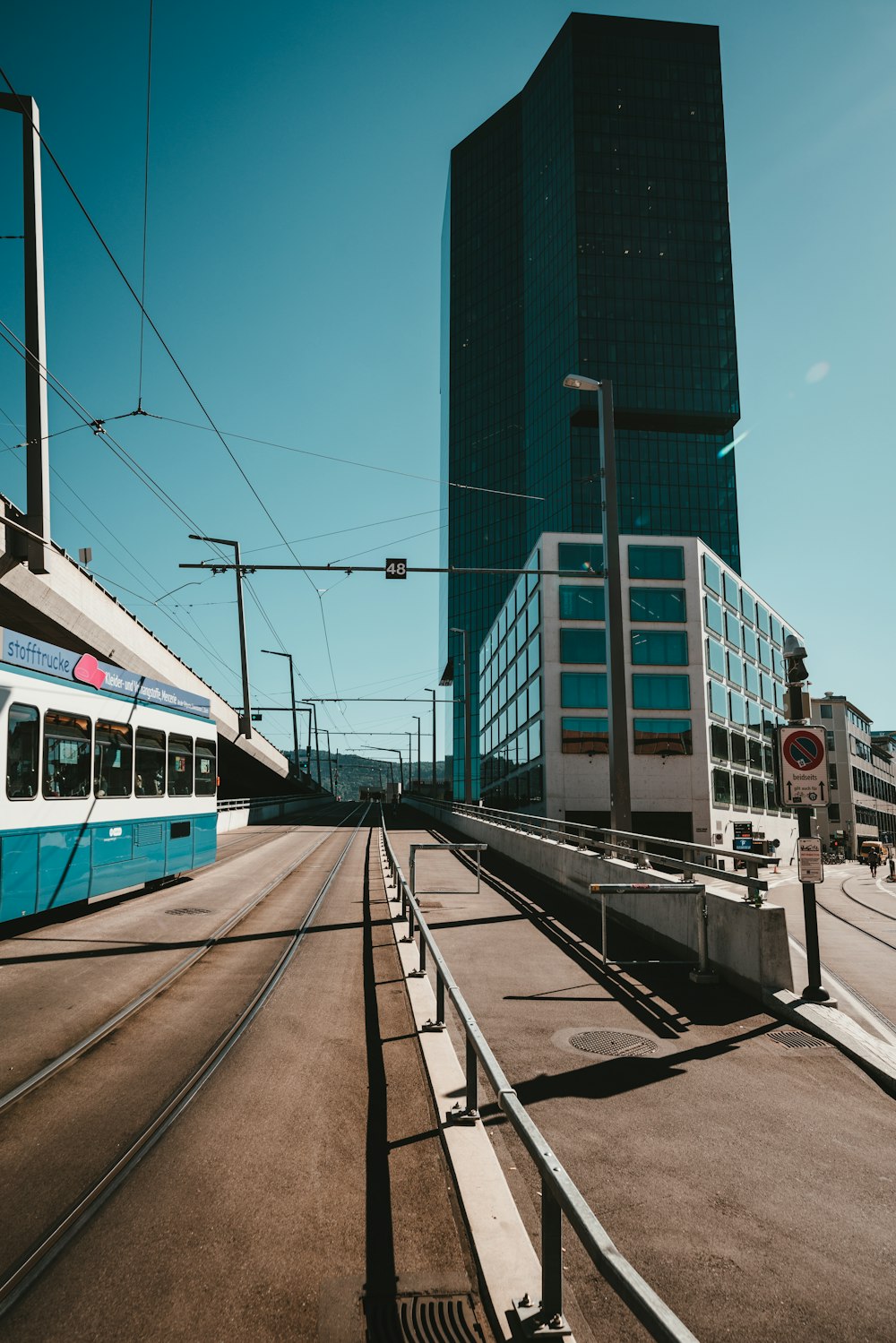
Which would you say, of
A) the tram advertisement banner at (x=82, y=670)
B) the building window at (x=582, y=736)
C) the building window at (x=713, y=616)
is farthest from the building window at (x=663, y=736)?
the tram advertisement banner at (x=82, y=670)

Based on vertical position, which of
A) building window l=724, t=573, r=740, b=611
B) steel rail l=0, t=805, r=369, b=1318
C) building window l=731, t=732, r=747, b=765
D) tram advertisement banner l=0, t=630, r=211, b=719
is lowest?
steel rail l=0, t=805, r=369, b=1318

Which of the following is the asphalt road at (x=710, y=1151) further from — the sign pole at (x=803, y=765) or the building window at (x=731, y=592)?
the building window at (x=731, y=592)

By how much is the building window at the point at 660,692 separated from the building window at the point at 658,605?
4094mm

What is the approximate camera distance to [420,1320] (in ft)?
11.7

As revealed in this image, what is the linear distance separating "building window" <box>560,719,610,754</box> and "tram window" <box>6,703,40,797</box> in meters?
43.6

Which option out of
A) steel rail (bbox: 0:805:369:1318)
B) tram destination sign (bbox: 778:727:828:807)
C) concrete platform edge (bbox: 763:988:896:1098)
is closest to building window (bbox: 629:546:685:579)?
tram destination sign (bbox: 778:727:828:807)

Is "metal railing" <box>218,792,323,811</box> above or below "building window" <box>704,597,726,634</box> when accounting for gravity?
below

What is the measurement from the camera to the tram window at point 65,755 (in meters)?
12.6

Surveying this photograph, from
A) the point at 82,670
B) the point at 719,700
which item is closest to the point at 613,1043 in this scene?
the point at 82,670

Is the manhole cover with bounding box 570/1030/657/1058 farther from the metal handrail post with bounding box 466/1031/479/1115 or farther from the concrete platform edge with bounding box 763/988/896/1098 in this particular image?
the metal handrail post with bounding box 466/1031/479/1115

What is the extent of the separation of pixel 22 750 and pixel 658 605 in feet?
162

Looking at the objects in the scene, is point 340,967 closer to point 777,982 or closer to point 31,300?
point 777,982

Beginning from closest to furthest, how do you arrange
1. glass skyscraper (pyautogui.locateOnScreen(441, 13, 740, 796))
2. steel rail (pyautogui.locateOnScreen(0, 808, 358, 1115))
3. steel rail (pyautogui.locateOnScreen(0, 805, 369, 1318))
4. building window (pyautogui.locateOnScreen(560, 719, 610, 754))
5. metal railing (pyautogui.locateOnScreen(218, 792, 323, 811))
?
1. steel rail (pyautogui.locateOnScreen(0, 805, 369, 1318))
2. steel rail (pyautogui.locateOnScreen(0, 808, 358, 1115))
3. metal railing (pyautogui.locateOnScreen(218, 792, 323, 811))
4. building window (pyautogui.locateOnScreen(560, 719, 610, 754))
5. glass skyscraper (pyautogui.locateOnScreen(441, 13, 740, 796))

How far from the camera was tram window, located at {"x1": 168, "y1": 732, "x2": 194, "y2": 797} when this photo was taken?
17.9m
